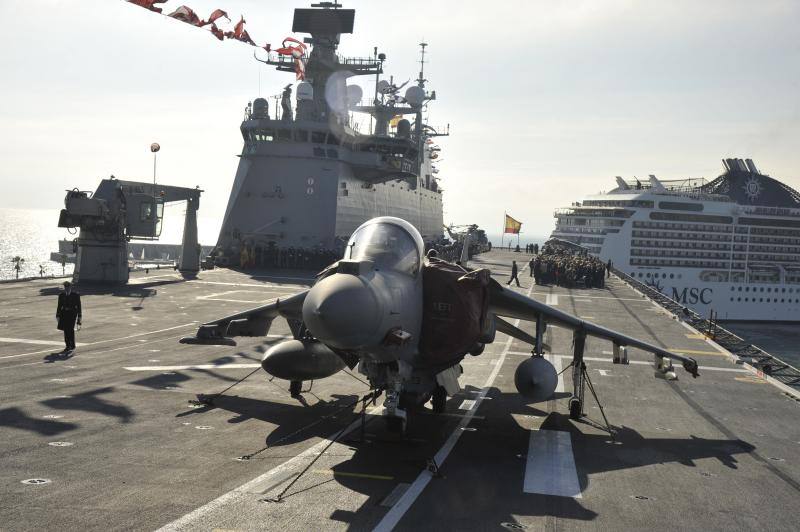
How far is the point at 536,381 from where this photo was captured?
14414mm

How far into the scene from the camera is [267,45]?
3638cm

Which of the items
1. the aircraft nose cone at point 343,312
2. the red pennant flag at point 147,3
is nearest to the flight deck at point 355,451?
the aircraft nose cone at point 343,312

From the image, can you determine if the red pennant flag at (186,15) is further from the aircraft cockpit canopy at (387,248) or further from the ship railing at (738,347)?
the ship railing at (738,347)

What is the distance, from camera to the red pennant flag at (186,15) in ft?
89.1

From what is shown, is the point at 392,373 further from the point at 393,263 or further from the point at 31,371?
the point at 31,371

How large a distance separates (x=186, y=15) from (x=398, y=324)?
21.6 meters

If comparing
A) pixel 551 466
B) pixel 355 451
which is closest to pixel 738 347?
pixel 551 466

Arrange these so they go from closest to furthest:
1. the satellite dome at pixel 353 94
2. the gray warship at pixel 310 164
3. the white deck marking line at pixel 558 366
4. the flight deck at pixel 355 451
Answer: the flight deck at pixel 355 451, the white deck marking line at pixel 558 366, the gray warship at pixel 310 164, the satellite dome at pixel 353 94

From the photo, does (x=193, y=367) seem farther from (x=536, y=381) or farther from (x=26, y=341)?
(x=536, y=381)

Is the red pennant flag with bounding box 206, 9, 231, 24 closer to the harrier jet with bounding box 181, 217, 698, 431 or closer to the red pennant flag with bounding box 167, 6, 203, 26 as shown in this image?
the red pennant flag with bounding box 167, 6, 203, 26

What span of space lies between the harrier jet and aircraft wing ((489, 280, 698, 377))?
0.09 feet

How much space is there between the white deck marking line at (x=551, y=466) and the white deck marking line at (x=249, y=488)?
3821mm

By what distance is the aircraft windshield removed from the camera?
12391 millimetres

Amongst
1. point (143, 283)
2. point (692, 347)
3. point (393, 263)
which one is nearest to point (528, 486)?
point (393, 263)
